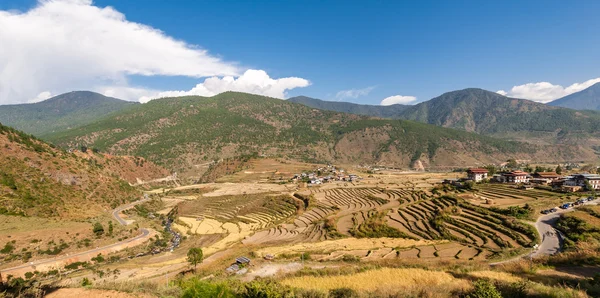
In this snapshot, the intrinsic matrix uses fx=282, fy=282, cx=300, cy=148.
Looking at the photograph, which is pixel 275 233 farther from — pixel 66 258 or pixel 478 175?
pixel 478 175

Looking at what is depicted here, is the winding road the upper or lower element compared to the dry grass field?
lower

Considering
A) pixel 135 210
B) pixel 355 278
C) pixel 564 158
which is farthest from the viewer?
pixel 564 158

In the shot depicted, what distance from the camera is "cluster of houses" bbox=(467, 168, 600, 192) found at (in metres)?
48.2

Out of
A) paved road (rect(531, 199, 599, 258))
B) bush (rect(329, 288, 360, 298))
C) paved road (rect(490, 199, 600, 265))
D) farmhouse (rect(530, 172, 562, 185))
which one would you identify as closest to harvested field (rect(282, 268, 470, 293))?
bush (rect(329, 288, 360, 298))

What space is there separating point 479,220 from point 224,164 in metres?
109

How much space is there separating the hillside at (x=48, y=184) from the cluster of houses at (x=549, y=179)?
3280 inches

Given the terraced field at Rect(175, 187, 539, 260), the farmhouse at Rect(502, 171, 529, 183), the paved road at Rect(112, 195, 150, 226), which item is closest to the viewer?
the terraced field at Rect(175, 187, 539, 260)

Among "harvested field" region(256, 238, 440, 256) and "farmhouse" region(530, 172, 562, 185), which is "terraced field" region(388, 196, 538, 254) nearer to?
"harvested field" region(256, 238, 440, 256)

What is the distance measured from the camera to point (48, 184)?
53219 mm

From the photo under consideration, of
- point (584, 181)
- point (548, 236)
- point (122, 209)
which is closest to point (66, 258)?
point (122, 209)

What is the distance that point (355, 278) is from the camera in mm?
14734

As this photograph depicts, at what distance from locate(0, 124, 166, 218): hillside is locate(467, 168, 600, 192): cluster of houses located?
3280 inches

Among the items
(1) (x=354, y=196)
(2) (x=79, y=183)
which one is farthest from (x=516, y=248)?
(2) (x=79, y=183)

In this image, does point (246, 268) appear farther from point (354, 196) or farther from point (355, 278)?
point (354, 196)
